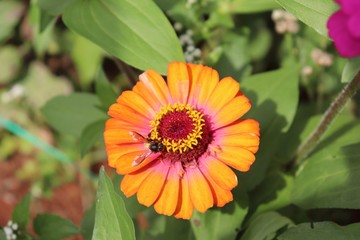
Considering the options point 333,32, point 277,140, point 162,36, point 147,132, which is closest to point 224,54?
point 277,140

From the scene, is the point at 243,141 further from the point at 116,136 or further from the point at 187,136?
the point at 116,136

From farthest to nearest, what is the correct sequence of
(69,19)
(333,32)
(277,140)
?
(277,140) < (69,19) < (333,32)

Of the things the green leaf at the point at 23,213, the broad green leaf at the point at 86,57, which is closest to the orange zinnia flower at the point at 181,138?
the green leaf at the point at 23,213

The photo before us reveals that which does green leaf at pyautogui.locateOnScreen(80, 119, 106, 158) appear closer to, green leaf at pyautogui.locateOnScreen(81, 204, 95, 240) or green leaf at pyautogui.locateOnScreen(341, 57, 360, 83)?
green leaf at pyautogui.locateOnScreen(81, 204, 95, 240)

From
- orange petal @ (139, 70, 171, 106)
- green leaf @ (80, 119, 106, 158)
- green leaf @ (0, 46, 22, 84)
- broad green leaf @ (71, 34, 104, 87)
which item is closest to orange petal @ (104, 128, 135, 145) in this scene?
orange petal @ (139, 70, 171, 106)

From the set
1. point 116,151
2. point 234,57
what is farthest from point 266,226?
point 234,57

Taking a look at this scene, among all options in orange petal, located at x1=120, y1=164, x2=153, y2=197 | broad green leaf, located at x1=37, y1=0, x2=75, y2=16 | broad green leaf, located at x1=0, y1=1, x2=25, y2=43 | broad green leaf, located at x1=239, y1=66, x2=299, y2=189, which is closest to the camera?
orange petal, located at x1=120, y1=164, x2=153, y2=197

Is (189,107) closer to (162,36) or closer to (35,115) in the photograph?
(162,36)
